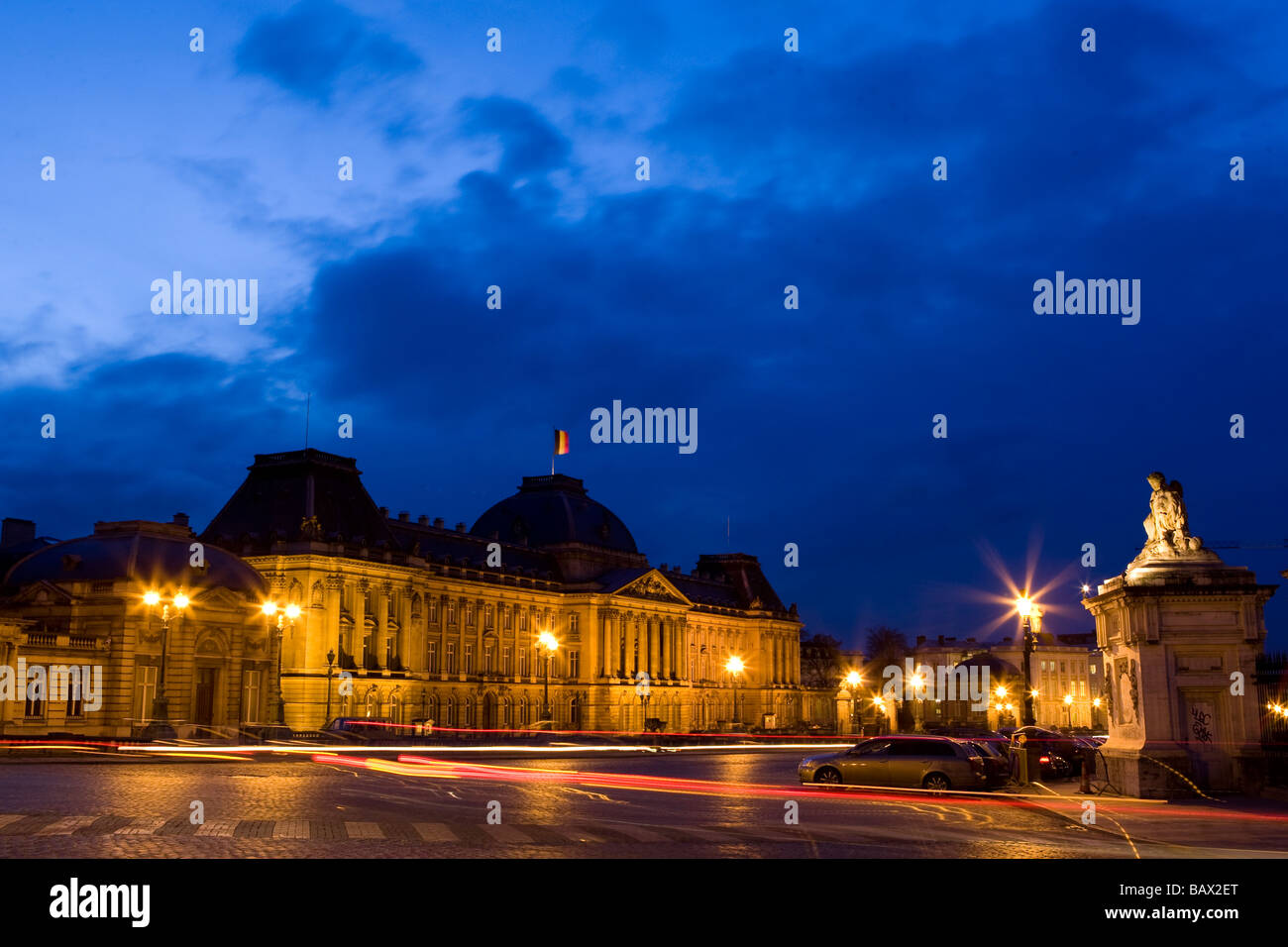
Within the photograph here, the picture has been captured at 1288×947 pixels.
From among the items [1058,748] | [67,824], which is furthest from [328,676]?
[67,824]

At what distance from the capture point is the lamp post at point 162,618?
1934 inches

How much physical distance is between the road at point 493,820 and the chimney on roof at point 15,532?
60264 millimetres

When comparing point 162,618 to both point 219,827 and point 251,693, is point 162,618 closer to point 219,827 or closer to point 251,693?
point 251,693

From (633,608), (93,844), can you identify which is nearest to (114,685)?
(93,844)

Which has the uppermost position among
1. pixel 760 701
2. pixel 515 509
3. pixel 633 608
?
pixel 515 509

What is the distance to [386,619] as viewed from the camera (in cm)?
9206

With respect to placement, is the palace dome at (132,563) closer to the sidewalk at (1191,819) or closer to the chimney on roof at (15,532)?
the chimney on roof at (15,532)

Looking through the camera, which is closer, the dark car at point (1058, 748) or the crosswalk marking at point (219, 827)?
the crosswalk marking at point (219, 827)

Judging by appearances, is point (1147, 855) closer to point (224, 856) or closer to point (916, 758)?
point (224, 856)

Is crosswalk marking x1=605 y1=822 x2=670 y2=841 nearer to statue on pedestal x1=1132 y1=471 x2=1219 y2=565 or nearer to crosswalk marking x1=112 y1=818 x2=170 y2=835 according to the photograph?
crosswalk marking x1=112 y1=818 x2=170 y2=835

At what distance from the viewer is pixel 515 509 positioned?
129m

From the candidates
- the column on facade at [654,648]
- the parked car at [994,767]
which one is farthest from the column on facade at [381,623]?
the parked car at [994,767]

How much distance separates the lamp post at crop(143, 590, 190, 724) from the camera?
4911cm

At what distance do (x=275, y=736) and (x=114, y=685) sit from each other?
683 centimetres
